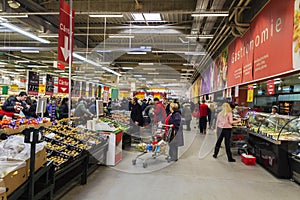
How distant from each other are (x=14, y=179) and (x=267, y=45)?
5760 mm

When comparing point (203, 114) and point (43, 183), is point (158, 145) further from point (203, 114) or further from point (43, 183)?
point (203, 114)

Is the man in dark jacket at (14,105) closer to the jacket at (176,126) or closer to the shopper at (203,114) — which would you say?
the jacket at (176,126)

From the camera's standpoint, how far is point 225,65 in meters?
10.4

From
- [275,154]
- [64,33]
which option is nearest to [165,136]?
[275,154]

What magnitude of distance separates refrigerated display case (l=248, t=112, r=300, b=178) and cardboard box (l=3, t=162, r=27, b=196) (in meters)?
4.77

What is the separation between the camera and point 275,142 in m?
5.11

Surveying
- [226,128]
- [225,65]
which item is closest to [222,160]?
[226,128]

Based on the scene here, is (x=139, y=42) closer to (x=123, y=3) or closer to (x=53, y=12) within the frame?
(x=123, y=3)

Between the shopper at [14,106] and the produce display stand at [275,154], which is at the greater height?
the shopper at [14,106]

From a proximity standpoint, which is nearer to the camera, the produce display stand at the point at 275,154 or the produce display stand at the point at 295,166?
the produce display stand at the point at 295,166

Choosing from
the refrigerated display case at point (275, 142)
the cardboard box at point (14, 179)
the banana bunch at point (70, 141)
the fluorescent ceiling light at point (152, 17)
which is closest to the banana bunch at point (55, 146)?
the banana bunch at point (70, 141)

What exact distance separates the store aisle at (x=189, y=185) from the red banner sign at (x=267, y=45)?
2.30 meters

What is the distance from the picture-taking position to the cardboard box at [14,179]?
224cm

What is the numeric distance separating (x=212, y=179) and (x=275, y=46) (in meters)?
3.20
